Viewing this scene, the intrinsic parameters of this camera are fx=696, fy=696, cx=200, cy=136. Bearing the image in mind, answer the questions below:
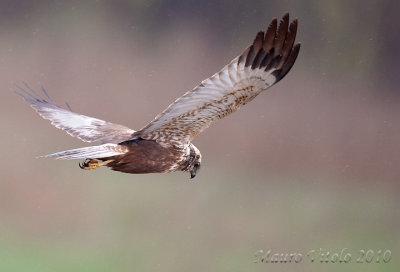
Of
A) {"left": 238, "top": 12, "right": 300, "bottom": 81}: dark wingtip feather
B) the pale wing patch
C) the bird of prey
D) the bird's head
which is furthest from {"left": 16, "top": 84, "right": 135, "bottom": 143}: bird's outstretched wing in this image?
{"left": 238, "top": 12, "right": 300, "bottom": 81}: dark wingtip feather

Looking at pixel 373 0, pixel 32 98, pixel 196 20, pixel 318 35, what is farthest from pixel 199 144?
pixel 32 98

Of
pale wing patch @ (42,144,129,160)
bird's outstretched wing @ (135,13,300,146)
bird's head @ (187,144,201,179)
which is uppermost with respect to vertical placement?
bird's outstretched wing @ (135,13,300,146)

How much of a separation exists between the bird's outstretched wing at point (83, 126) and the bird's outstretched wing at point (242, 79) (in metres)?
0.36

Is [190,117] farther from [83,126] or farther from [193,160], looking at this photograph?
[83,126]

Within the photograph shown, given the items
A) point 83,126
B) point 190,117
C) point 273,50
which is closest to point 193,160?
point 190,117

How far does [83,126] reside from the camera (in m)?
3.69

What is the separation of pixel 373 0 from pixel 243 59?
6.52 metres

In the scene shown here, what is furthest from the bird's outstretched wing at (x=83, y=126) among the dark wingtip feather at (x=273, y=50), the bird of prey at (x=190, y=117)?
the dark wingtip feather at (x=273, y=50)

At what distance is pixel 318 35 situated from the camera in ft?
28.6

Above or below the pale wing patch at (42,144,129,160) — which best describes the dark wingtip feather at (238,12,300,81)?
above

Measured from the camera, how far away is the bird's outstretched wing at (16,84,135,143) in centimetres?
342

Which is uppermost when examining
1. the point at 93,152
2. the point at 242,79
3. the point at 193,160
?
the point at 242,79

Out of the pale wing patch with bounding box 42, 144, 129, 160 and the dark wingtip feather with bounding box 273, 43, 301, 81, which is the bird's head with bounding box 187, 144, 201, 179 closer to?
the pale wing patch with bounding box 42, 144, 129, 160

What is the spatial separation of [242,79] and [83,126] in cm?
112
